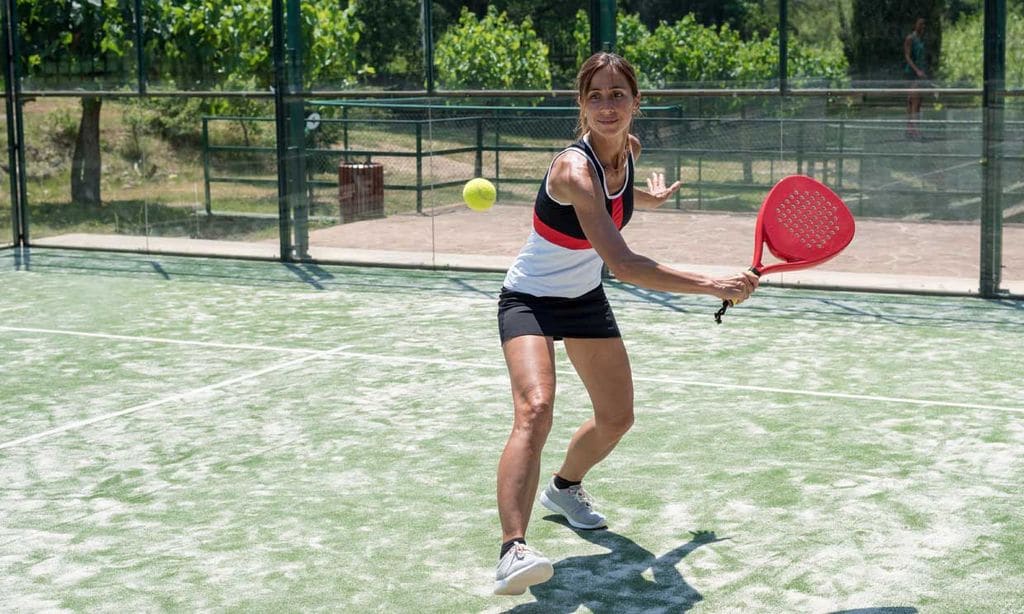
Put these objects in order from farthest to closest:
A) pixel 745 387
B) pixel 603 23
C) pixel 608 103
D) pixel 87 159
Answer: pixel 87 159, pixel 603 23, pixel 745 387, pixel 608 103

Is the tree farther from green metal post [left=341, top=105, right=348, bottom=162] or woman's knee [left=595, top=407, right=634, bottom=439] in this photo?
woman's knee [left=595, top=407, right=634, bottom=439]

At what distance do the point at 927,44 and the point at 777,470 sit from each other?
5.35m

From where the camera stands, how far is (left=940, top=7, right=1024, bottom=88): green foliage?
9.85 metres

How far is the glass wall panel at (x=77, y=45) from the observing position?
12562 mm

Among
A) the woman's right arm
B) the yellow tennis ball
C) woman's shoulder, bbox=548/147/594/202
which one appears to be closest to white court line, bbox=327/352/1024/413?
the yellow tennis ball

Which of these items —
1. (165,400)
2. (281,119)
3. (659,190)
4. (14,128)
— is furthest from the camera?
(14,128)

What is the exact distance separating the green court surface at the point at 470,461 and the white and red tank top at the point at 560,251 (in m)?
0.91

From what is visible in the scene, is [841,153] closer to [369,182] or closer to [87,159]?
[369,182]

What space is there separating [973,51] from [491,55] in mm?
3684

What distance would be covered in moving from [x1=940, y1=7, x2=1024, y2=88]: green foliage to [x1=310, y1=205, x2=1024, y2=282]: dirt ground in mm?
1039

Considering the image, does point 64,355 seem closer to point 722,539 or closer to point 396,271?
point 396,271

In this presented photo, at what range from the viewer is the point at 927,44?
33.3ft

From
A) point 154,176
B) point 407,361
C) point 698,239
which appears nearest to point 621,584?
point 407,361

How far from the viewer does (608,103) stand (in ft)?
14.9
